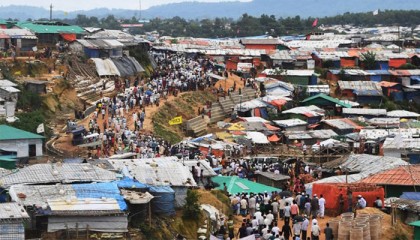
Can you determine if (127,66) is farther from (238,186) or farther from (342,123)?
(238,186)

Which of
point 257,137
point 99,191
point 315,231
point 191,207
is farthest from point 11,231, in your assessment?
point 257,137

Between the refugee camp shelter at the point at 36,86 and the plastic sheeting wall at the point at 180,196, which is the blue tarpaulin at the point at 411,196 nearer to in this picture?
the plastic sheeting wall at the point at 180,196

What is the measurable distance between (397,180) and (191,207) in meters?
7.44

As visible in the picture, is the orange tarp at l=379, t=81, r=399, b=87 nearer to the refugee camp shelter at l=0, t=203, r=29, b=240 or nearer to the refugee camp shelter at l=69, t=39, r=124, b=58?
the refugee camp shelter at l=69, t=39, r=124, b=58

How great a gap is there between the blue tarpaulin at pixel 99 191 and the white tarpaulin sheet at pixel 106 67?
83.0ft

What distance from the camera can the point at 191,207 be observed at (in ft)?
57.3

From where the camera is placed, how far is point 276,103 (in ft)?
140

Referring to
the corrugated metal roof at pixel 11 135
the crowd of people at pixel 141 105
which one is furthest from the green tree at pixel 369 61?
the corrugated metal roof at pixel 11 135

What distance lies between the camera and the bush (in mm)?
17453

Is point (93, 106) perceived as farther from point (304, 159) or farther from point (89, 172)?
point (89, 172)

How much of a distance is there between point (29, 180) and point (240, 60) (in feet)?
137

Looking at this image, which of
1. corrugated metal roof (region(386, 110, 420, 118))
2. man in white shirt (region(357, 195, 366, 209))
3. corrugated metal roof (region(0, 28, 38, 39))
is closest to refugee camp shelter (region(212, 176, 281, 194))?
man in white shirt (region(357, 195, 366, 209))

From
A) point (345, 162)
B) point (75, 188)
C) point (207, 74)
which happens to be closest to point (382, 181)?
point (345, 162)

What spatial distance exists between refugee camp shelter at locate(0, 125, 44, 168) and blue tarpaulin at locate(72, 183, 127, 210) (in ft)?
23.5
